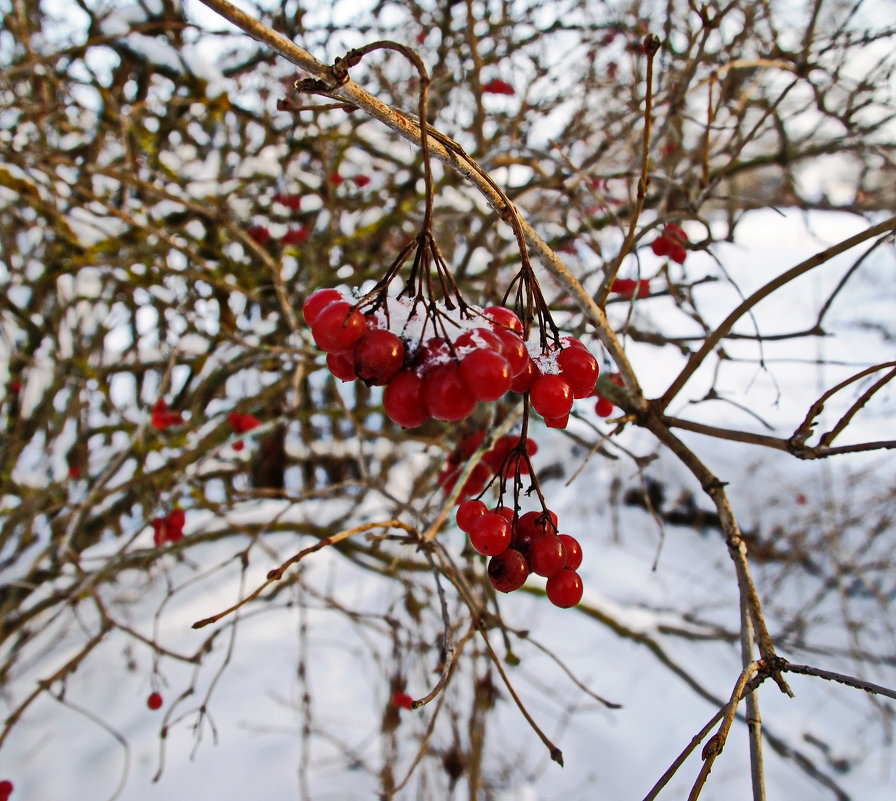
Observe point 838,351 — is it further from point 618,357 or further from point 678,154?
point 618,357

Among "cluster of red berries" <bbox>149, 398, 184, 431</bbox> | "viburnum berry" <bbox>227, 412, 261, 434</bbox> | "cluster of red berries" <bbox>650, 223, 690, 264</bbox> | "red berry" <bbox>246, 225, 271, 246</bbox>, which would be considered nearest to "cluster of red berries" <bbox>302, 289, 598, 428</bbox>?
"cluster of red berries" <bbox>650, 223, 690, 264</bbox>

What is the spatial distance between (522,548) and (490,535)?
Result: 0.08m

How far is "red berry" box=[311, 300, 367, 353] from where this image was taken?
1.87 ft

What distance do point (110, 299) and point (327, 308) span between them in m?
2.75

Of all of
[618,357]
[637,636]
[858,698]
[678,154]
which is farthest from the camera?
[858,698]

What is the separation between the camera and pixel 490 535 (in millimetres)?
699

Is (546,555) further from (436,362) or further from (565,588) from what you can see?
(436,362)

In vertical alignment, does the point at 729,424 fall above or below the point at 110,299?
above

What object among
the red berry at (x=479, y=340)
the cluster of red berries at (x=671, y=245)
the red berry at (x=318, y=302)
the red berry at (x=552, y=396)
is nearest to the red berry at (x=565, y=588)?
the red berry at (x=552, y=396)

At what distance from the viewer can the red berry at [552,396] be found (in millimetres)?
631

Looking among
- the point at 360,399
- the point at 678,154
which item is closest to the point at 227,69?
the point at 360,399

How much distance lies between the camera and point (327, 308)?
589 mm

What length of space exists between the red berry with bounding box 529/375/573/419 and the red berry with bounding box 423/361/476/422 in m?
0.10

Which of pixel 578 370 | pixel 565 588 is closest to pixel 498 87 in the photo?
pixel 578 370
